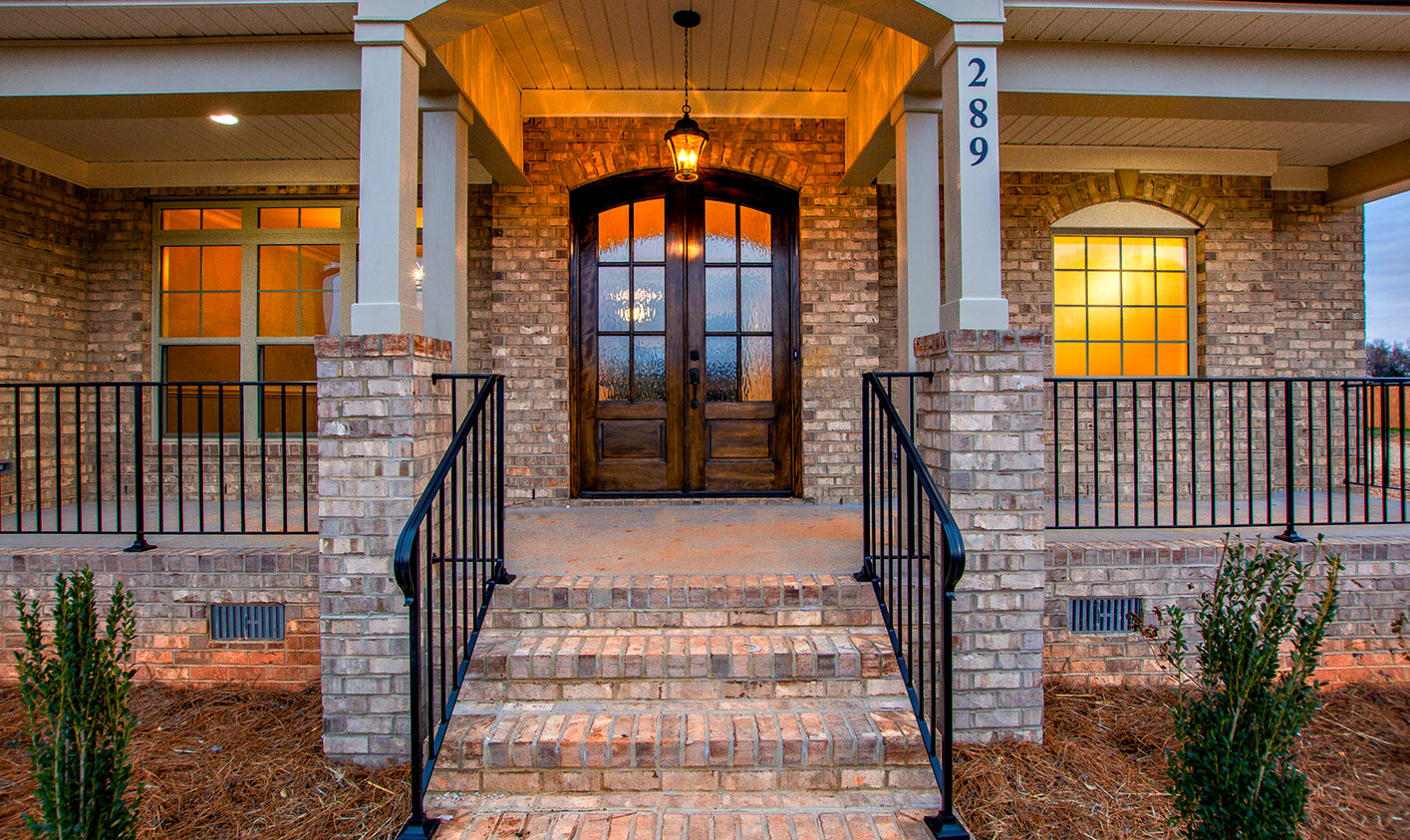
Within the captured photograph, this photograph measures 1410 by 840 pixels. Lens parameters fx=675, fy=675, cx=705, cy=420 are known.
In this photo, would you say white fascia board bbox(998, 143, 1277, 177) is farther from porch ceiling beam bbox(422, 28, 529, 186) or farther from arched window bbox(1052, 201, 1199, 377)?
porch ceiling beam bbox(422, 28, 529, 186)

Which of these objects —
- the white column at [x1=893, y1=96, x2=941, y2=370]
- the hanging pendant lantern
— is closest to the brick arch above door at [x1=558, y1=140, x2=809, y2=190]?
the hanging pendant lantern

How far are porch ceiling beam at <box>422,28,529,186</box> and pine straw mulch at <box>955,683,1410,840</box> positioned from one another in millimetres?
3833

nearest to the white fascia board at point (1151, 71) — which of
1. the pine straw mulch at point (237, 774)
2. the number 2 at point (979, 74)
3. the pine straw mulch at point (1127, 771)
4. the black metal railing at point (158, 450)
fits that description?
the number 2 at point (979, 74)

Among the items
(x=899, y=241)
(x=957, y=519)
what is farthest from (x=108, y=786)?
(x=899, y=241)

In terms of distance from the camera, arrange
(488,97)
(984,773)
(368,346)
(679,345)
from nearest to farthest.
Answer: (984,773), (368,346), (488,97), (679,345)

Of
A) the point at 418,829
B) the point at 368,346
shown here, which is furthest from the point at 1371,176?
the point at 418,829

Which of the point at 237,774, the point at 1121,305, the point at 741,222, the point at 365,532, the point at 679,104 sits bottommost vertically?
the point at 237,774

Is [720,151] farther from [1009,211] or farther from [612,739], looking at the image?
[612,739]

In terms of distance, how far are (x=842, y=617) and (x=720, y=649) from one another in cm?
55

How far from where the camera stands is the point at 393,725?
2.60m

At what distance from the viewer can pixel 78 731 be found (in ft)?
6.38

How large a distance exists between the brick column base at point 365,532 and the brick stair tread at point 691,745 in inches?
20.3

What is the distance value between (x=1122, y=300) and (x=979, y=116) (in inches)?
133

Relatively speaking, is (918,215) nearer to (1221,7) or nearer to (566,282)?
(1221,7)
